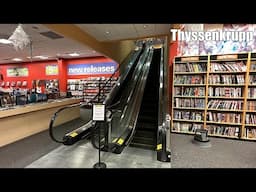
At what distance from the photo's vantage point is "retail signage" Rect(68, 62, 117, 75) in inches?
404

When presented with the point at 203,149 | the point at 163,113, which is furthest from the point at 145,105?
the point at 203,149

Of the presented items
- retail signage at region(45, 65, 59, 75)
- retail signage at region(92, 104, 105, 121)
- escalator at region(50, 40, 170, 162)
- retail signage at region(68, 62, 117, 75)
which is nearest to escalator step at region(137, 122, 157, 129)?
escalator at region(50, 40, 170, 162)

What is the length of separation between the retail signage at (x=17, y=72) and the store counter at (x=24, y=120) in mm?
8680

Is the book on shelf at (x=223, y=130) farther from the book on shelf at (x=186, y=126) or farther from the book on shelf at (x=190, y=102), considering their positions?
the book on shelf at (x=190, y=102)

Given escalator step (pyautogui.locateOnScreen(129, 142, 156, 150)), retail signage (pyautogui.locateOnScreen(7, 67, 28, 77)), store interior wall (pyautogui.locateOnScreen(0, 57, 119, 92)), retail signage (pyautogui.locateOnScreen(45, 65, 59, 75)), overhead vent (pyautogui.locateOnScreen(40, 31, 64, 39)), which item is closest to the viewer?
escalator step (pyautogui.locateOnScreen(129, 142, 156, 150))

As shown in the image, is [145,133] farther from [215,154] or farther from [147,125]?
[215,154]

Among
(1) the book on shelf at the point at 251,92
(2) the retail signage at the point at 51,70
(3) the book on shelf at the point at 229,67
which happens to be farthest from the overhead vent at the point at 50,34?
(2) the retail signage at the point at 51,70

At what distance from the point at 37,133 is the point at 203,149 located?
4.36m

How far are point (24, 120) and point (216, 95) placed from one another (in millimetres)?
5092

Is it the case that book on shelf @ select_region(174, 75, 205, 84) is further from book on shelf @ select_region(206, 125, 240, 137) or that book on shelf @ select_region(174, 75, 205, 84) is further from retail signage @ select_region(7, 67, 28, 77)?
retail signage @ select_region(7, 67, 28, 77)

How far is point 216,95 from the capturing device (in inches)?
167

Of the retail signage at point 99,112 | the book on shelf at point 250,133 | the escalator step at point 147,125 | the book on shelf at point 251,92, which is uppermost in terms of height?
the book on shelf at point 251,92

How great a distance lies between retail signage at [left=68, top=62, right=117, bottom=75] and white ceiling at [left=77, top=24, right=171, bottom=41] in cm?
369

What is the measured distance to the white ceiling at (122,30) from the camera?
5.20m
